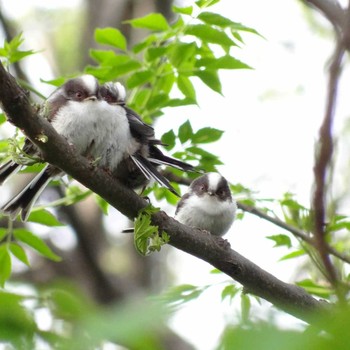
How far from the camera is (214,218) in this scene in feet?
16.1

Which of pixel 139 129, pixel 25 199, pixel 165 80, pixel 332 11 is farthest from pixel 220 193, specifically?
pixel 332 11

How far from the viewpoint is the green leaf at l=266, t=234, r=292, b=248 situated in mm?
3840

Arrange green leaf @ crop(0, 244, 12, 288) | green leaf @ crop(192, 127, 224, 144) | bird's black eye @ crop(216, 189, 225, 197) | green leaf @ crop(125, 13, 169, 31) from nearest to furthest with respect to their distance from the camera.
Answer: green leaf @ crop(0, 244, 12, 288) → green leaf @ crop(192, 127, 224, 144) → green leaf @ crop(125, 13, 169, 31) → bird's black eye @ crop(216, 189, 225, 197)

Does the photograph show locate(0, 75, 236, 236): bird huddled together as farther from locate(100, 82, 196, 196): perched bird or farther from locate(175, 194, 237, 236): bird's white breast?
locate(175, 194, 237, 236): bird's white breast

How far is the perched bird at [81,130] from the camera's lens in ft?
11.1

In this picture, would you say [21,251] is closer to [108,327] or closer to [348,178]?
[108,327]

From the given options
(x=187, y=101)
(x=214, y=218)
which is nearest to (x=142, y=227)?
(x=187, y=101)

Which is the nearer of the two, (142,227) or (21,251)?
(142,227)

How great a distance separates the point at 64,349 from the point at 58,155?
1570 mm

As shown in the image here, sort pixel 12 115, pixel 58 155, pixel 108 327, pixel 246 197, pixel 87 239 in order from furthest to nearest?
pixel 87 239
pixel 246 197
pixel 58 155
pixel 12 115
pixel 108 327

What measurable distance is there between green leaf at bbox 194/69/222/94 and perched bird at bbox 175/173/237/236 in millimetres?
1035

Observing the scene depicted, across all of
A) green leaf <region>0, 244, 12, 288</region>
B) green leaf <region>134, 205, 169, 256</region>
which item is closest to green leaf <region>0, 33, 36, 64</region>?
green leaf <region>0, 244, 12, 288</region>

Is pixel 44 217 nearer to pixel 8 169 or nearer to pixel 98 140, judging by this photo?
pixel 8 169

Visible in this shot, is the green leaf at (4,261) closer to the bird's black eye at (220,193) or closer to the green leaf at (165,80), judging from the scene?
the green leaf at (165,80)
